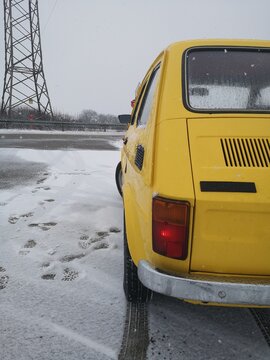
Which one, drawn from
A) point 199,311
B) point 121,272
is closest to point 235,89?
point 199,311

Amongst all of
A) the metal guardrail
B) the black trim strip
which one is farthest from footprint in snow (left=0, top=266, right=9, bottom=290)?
the metal guardrail

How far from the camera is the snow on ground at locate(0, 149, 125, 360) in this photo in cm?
183

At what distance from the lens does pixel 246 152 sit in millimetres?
1592

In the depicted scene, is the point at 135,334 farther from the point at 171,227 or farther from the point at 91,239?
the point at 91,239

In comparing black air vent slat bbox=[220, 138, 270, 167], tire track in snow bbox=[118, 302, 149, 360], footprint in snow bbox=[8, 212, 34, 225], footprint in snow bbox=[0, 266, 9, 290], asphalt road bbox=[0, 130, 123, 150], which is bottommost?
tire track in snow bbox=[118, 302, 149, 360]

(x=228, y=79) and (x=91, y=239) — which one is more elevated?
(x=228, y=79)

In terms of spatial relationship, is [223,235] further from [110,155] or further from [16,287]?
[110,155]

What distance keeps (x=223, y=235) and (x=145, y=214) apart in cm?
44

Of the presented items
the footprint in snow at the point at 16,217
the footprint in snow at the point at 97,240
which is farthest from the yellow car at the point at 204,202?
the footprint in snow at the point at 16,217

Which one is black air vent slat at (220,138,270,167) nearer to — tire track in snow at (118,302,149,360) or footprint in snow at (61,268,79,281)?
tire track in snow at (118,302,149,360)

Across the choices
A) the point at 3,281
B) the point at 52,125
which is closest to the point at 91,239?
the point at 3,281

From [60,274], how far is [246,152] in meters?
1.86

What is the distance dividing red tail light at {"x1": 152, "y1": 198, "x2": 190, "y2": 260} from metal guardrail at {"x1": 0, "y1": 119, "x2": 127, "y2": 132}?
19686 mm

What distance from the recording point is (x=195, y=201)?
1.43 meters
